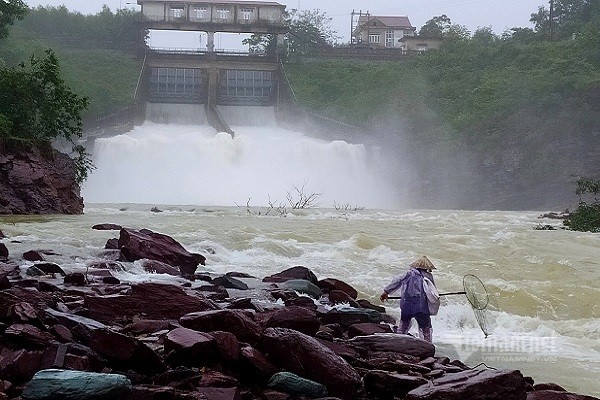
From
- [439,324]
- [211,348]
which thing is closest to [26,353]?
[211,348]

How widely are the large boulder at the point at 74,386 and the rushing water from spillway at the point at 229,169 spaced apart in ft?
133

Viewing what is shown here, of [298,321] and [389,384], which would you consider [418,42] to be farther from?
[389,384]

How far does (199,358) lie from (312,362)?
0.88 m

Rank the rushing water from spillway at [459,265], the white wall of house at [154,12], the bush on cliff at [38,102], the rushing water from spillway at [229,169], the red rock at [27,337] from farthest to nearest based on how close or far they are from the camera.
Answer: the white wall of house at [154,12] < the rushing water from spillway at [229,169] < the bush on cliff at [38,102] < the rushing water from spillway at [459,265] < the red rock at [27,337]

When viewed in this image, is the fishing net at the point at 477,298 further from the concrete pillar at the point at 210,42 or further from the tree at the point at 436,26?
the tree at the point at 436,26

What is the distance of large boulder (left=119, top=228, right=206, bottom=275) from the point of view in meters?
14.0

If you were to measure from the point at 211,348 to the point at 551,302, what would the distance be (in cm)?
845

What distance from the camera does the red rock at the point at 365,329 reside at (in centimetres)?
913

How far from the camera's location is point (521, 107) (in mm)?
63312

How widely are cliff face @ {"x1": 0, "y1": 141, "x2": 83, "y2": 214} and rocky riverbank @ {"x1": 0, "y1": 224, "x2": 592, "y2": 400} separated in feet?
53.4

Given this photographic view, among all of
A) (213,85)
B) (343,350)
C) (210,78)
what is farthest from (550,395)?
(210,78)

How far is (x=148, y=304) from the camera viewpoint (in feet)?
28.2

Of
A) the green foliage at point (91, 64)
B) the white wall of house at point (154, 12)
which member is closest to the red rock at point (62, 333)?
the green foliage at point (91, 64)

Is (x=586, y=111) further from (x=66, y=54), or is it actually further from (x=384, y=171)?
(x=66, y=54)
